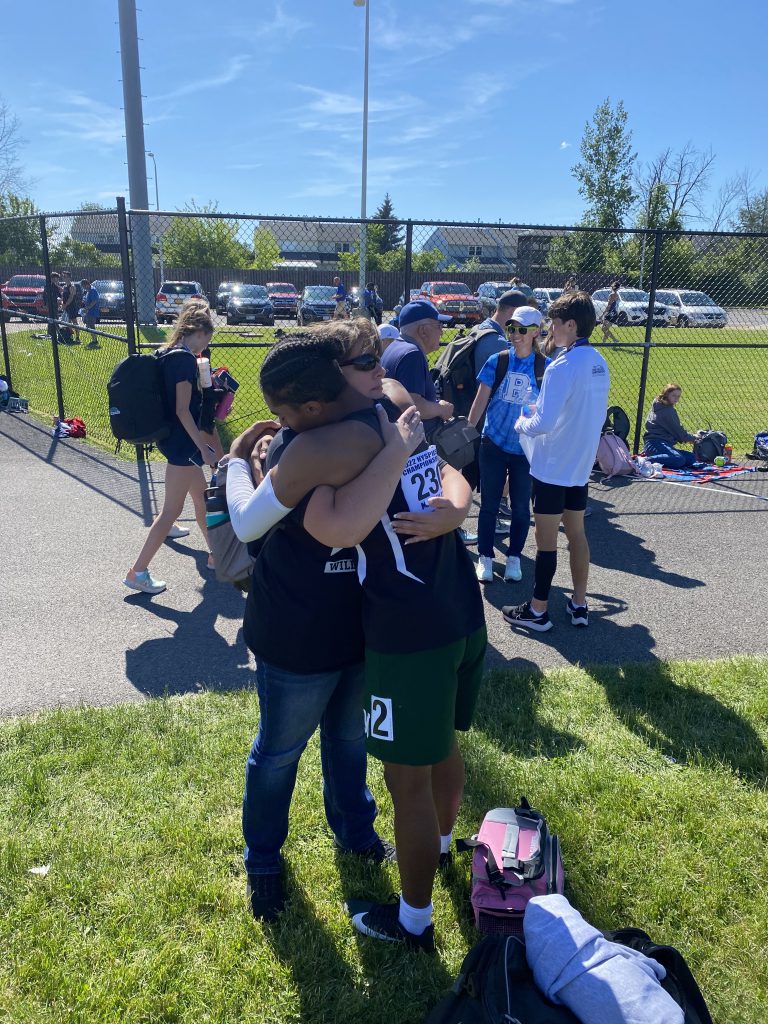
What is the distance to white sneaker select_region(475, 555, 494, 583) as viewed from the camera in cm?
573

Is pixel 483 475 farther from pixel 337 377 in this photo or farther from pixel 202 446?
pixel 337 377

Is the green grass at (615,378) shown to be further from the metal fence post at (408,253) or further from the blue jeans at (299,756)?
the blue jeans at (299,756)

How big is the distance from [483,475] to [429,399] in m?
1.24

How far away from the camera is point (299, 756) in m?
2.50

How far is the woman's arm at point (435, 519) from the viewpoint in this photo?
2.13 meters

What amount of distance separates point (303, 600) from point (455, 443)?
1.06m

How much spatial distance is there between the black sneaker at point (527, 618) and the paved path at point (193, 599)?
0.21 ft

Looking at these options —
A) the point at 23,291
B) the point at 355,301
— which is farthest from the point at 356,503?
the point at 23,291

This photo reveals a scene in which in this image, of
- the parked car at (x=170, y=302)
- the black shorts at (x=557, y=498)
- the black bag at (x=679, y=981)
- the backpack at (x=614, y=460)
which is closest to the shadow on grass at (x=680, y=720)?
the black shorts at (x=557, y=498)

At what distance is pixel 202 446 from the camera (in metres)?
5.39

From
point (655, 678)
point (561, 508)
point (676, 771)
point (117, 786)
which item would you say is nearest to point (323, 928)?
point (117, 786)

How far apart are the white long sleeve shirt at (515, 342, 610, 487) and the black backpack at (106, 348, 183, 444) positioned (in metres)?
2.57

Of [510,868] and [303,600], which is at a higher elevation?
[303,600]

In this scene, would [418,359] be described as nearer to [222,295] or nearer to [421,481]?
[421,481]
